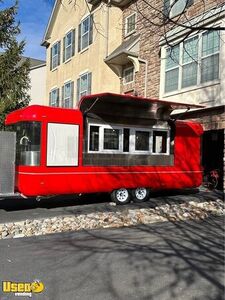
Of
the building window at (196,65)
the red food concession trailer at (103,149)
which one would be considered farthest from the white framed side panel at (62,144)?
the building window at (196,65)

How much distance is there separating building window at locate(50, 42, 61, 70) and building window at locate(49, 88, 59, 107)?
1718 millimetres

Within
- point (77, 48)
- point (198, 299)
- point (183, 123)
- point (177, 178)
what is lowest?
point (198, 299)

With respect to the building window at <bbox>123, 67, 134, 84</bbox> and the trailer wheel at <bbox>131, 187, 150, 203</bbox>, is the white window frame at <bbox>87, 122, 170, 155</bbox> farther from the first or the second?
the building window at <bbox>123, 67, 134, 84</bbox>

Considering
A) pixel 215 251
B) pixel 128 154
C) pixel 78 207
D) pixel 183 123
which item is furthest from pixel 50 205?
pixel 215 251

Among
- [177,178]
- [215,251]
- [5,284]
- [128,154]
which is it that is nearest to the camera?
[5,284]

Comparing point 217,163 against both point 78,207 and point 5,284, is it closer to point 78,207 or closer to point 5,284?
point 78,207

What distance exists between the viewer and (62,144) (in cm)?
1167

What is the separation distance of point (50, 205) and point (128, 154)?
110 inches

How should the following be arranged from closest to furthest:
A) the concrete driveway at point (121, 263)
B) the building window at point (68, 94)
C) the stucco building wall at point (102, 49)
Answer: the concrete driveway at point (121, 263) < the stucco building wall at point (102, 49) < the building window at point (68, 94)

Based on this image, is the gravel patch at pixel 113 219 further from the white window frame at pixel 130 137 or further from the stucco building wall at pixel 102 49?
the stucco building wall at pixel 102 49

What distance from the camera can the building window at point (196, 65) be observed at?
1528 cm

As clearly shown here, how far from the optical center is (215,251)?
7.39 metres

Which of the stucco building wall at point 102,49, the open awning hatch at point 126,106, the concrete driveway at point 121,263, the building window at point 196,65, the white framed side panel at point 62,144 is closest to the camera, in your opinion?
the concrete driveway at point 121,263

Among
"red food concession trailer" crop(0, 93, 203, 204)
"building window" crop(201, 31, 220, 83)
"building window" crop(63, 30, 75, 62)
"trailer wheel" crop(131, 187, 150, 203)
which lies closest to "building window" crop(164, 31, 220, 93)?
"building window" crop(201, 31, 220, 83)
